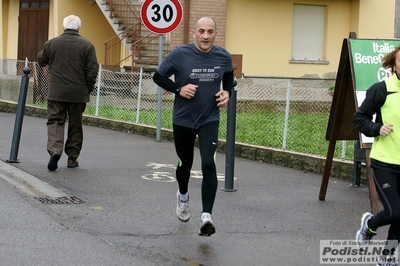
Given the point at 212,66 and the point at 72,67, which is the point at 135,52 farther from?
the point at 212,66

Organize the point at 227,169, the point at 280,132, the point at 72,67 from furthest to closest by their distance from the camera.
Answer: the point at 280,132 → the point at 72,67 → the point at 227,169

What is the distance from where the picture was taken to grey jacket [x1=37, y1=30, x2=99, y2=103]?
10.2 meters

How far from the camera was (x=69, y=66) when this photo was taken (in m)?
10.2

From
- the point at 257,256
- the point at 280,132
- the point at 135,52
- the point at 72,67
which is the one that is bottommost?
the point at 257,256

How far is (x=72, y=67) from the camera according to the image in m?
10.2

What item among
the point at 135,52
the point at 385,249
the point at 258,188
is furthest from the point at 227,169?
the point at 135,52

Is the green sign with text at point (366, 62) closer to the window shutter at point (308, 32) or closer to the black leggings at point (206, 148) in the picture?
the black leggings at point (206, 148)

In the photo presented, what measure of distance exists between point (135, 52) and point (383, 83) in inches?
661

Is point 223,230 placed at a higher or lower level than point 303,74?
lower

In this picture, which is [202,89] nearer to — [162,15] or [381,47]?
[381,47]

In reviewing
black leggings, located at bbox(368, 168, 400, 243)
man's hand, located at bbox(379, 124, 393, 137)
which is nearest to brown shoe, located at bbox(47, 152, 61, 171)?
black leggings, located at bbox(368, 168, 400, 243)

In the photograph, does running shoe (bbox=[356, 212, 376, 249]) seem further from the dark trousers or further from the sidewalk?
the dark trousers

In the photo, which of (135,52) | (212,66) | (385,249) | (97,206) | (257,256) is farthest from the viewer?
(135,52)

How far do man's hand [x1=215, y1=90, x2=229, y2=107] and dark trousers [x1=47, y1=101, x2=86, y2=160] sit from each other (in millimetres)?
4046
